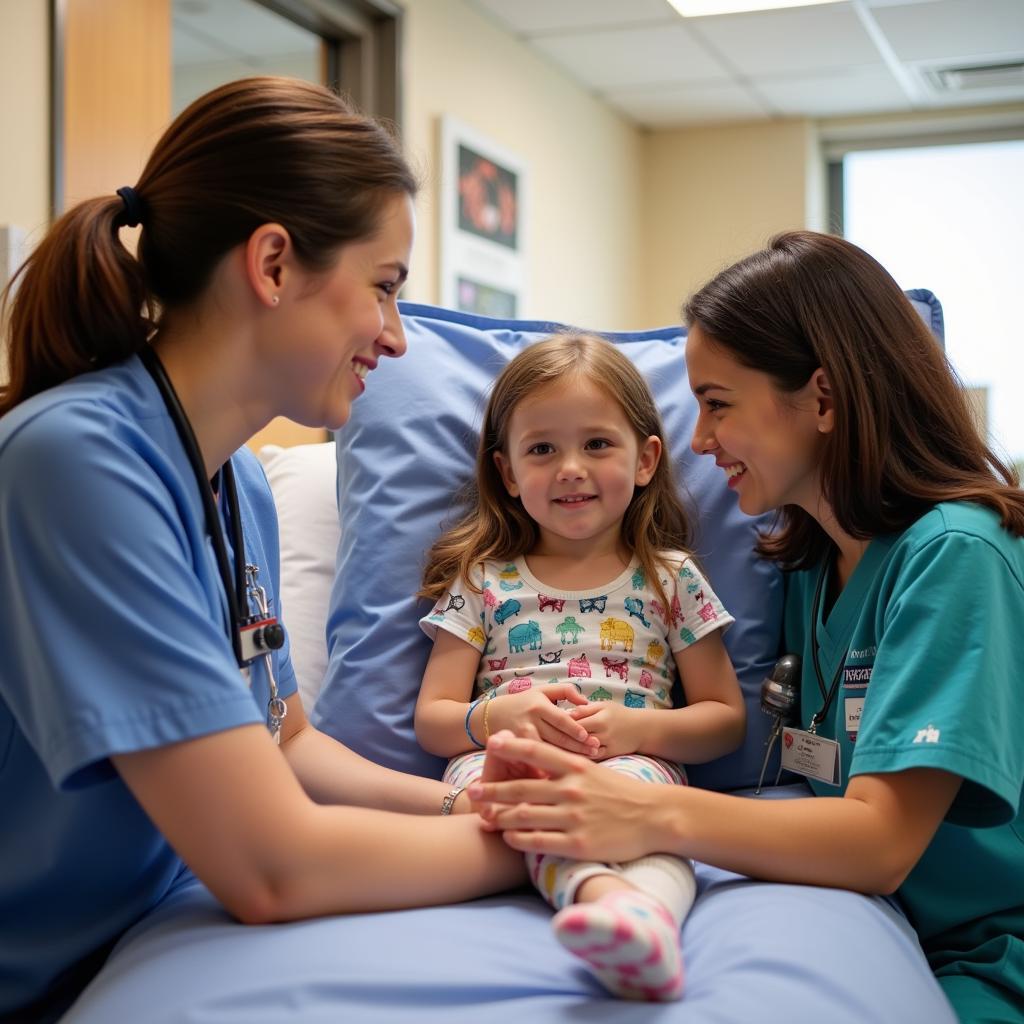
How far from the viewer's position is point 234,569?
1254 mm

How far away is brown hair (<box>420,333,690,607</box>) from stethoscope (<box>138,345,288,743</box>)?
1.32ft

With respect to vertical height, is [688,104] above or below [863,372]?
above

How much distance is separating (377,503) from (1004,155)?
5276 millimetres

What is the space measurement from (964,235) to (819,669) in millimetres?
5212

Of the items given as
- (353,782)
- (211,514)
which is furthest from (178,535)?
(353,782)

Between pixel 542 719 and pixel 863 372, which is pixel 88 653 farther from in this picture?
pixel 863 372

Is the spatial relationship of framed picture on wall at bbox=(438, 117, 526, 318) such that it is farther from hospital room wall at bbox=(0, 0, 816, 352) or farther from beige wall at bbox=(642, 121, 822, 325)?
beige wall at bbox=(642, 121, 822, 325)

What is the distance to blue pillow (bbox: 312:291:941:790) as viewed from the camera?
161 centimetres

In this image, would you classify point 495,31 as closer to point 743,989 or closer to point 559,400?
point 559,400

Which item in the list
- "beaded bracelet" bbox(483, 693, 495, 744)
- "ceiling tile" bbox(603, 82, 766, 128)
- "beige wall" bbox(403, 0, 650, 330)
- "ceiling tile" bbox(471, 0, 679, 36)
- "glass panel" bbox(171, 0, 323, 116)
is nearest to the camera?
"beaded bracelet" bbox(483, 693, 495, 744)

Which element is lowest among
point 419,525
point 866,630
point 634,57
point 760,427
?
point 866,630

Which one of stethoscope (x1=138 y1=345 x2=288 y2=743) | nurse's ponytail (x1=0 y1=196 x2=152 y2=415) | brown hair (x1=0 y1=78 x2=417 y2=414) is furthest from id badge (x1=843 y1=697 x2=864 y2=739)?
nurse's ponytail (x1=0 y1=196 x2=152 y2=415)

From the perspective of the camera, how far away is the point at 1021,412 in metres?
5.91

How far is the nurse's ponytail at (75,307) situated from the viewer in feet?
3.64
